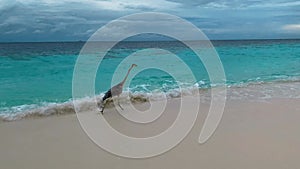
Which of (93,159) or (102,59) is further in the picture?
(102,59)

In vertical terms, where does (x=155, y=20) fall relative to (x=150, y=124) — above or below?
above

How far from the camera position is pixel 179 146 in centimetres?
391

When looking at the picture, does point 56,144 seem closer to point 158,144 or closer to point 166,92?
point 158,144

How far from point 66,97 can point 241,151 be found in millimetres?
4792

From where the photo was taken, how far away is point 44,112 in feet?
19.3

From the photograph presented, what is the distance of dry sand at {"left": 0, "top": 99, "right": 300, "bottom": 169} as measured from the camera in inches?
135

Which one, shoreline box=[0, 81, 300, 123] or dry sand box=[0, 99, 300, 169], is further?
shoreline box=[0, 81, 300, 123]

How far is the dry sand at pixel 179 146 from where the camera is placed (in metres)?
3.42

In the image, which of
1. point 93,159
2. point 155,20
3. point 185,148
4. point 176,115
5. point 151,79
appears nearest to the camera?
point 93,159

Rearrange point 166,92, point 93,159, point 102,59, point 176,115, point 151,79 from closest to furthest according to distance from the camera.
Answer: point 93,159 < point 176,115 < point 166,92 < point 151,79 < point 102,59

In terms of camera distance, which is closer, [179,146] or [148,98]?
[179,146]

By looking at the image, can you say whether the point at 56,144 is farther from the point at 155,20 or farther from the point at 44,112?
the point at 155,20

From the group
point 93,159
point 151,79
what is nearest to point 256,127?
point 93,159

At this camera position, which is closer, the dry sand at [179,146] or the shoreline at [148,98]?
the dry sand at [179,146]
